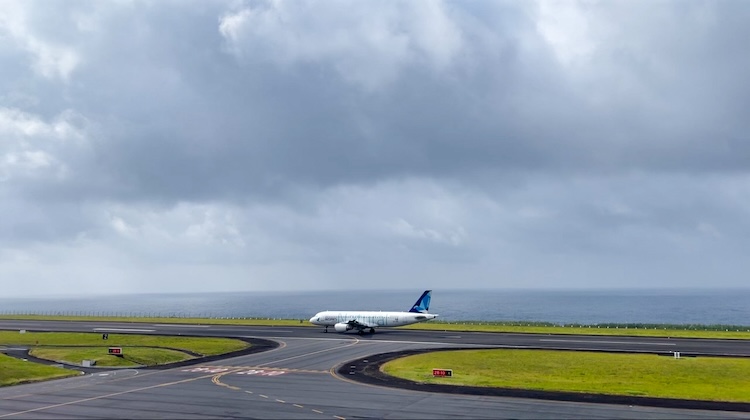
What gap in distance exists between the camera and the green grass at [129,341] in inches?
3221

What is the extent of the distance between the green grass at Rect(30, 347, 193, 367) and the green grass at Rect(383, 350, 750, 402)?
89.6 feet

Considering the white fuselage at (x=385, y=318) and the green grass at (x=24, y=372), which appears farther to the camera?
the white fuselage at (x=385, y=318)

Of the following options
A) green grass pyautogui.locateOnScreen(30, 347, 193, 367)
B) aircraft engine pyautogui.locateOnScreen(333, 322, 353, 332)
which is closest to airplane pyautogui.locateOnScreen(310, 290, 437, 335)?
aircraft engine pyautogui.locateOnScreen(333, 322, 353, 332)

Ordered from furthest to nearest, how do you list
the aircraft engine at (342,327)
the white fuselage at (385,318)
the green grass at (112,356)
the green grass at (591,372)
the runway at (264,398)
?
the white fuselage at (385,318)
the aircraft engine at (342,327)
the green grass at (112,356)
the green grass at (591,372)
the runway at (264,398)

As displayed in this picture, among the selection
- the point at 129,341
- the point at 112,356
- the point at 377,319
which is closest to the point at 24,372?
the point at 112,356

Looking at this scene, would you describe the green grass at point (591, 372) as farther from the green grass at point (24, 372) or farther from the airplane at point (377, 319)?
the green grass at point (24, 372)

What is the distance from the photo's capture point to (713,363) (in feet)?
203

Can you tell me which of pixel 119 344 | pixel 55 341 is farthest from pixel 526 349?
pixel 55 341

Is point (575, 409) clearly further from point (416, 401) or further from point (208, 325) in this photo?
point (208, 325)

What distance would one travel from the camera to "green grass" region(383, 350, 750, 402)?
47219 mm

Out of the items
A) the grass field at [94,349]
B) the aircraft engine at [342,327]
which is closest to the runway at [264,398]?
the grass field at [94,349]

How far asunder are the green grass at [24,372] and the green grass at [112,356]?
6.09 meters

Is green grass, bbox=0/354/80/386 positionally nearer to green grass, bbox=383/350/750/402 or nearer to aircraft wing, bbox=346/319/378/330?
green grass, bbox=383/350/750/402

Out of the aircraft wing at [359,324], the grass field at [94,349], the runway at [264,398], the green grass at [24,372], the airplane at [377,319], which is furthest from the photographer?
the airplane at [377,319]
